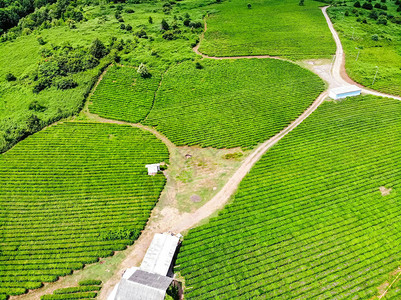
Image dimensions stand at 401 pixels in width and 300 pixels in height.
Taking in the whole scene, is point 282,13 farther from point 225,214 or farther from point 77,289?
point 77,289

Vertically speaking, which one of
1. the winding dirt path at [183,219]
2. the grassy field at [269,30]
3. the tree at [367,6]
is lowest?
the winding dirt path at [183,219]

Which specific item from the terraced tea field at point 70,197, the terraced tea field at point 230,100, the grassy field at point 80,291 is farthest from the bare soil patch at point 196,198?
the grassy field at point 80,291

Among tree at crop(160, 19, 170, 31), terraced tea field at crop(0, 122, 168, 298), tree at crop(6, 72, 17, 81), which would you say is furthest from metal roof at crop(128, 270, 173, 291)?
tree at crop(160, 19, 170, 31)

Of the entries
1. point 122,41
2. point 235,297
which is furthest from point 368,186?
point 122,41

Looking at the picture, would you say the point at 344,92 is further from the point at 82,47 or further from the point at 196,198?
A: the point at 82,47

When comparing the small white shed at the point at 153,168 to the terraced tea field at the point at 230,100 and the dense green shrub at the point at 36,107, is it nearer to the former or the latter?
the terraced tea field at the point at 230,100

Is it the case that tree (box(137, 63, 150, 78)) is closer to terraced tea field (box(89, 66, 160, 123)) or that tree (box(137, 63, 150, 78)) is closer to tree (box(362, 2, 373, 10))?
terraced tea field (box(89, 66, 160, 123))

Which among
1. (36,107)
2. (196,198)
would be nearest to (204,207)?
(196,198)
